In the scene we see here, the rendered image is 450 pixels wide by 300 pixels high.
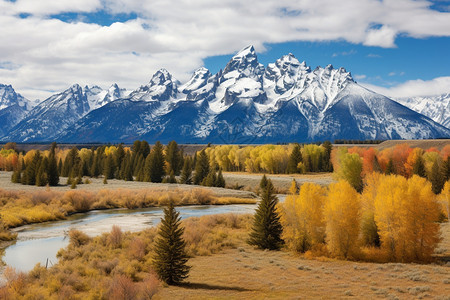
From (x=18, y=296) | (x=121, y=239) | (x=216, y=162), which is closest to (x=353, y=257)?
(x=121, y=239)

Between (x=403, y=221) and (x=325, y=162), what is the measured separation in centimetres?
11704

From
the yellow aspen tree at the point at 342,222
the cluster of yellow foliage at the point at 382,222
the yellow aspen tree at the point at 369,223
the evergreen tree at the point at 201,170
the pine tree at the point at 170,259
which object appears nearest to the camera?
the pine tree at the point at 170,259

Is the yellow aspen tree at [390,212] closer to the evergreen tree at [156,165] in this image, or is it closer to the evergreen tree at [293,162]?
the evergreen tree at [156,165]

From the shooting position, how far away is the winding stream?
35.8m

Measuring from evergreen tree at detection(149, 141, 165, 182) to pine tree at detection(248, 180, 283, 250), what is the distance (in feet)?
246

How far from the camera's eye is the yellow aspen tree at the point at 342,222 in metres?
35.5

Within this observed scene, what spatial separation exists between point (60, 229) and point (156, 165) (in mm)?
62866

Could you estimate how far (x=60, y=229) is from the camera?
168 ft

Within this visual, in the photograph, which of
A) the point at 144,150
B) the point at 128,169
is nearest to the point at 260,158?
the point at 144,150

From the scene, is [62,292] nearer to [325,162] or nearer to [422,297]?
[422,297]

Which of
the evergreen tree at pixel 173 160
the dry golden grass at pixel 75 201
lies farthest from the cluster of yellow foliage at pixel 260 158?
the dry golden grass at pixel 75 201

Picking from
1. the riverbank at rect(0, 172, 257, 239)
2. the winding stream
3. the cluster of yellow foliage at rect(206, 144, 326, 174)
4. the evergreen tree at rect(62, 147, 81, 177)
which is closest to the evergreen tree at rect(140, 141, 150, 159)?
the evergreen tree at rect(62, 147, 81, 177)

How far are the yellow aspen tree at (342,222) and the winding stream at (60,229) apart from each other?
2364 cm

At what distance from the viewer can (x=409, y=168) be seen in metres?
108
